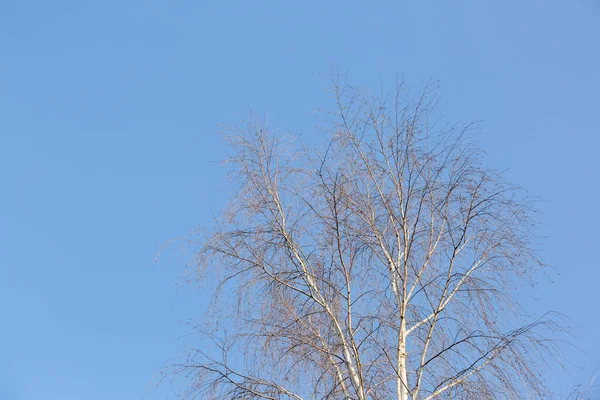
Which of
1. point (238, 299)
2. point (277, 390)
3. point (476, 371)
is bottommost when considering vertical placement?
point (476, 371)

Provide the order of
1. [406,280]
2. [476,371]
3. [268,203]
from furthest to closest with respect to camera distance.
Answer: [268,203]
[406,280]
[476,371]

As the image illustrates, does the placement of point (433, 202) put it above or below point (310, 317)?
above

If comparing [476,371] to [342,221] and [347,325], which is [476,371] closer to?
[347,325]

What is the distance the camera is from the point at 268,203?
597 cm

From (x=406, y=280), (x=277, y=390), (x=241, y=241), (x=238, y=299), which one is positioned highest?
(x=241, y=241)

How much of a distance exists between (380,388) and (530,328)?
1197 mm

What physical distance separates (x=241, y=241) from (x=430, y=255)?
1.54 m

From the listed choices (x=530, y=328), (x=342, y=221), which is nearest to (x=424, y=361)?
(x=530, y=328)

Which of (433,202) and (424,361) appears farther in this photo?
(433,202)

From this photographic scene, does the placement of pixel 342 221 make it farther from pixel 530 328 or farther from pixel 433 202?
pixel 530 328

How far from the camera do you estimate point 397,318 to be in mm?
5555

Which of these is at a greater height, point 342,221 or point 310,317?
point 342,221

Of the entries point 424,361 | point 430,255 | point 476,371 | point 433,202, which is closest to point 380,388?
point 424,361

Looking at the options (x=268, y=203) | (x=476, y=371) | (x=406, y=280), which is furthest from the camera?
(x=268, y=203)
